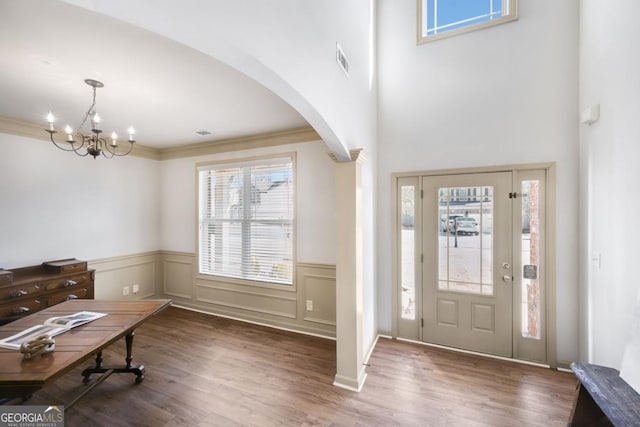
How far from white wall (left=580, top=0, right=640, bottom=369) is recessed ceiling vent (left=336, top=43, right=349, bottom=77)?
76.0 inches

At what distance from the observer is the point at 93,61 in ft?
6.16

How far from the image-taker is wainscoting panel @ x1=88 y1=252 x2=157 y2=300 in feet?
12.6

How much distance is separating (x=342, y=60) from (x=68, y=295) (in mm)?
3964

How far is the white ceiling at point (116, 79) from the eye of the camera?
153 centimetres

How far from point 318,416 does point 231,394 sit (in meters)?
0.80

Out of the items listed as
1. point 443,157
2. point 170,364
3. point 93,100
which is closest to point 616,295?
point 443,157

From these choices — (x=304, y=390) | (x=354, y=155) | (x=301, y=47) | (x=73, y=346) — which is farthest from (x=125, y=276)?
(x=301, y=47)

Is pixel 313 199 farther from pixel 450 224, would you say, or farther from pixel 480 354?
pixel 480 354

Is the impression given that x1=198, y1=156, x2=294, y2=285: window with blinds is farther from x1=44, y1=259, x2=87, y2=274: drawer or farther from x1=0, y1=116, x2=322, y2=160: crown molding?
x1=44, y1=259, x2=87, y2=274: drawer

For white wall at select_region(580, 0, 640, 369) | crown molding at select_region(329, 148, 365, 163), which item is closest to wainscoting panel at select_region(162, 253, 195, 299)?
crown molding at select_region(329, 148, 365, 163)

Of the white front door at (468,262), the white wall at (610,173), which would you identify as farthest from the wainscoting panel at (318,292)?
the white wall at (610,173)

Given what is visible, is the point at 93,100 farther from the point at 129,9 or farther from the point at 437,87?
the point at 437,87

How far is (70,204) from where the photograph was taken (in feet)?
11.5
